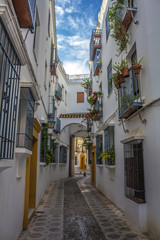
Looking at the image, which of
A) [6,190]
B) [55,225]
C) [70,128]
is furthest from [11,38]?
[70,128]

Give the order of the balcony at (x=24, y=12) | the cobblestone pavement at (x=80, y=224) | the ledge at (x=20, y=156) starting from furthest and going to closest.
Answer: the cobblestone pavement at (x=80, y=224) < the ledge at (x=20, y=156) < the balcony at (x=24, y=12)

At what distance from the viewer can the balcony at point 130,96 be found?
5434 mm

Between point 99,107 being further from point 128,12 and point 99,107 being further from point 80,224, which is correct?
point 80,224

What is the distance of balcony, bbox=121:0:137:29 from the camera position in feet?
19.9

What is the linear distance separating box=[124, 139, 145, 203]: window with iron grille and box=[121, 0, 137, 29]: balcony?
3.85m

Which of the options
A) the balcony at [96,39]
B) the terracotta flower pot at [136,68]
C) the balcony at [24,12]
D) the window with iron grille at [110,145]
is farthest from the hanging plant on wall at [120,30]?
the balcony at [96,39]

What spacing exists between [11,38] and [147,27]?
155 inches

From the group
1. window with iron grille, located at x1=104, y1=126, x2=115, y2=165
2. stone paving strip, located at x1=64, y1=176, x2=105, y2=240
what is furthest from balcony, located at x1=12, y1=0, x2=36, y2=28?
window with iron grille, located at x1=104, y1=126, x2=115, y2=165

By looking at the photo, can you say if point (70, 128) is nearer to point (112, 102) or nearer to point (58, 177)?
point (58, 177)

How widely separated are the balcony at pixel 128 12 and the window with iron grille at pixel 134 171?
385 centimetres

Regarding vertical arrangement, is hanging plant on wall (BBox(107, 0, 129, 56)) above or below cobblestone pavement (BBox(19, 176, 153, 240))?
above

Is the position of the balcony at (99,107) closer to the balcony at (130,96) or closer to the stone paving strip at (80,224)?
the balcony at (130,96)

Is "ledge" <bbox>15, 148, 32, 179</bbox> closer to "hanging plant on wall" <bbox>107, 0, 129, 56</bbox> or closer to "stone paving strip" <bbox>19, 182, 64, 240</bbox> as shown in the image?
"stone paving strip" <bbox>19, 182, 64, 240</bbox>

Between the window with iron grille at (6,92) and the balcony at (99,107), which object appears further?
the balcony at (99,107)
